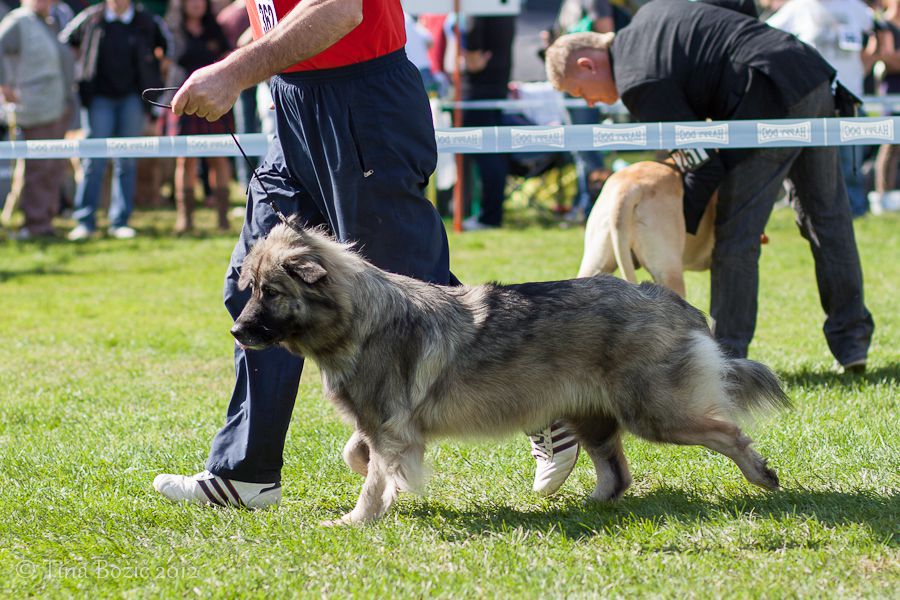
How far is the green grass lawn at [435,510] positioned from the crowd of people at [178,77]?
4.85 metres

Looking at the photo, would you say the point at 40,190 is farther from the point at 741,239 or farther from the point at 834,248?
the point at 834,248

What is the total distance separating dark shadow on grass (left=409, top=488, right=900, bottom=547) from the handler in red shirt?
530 millimetres

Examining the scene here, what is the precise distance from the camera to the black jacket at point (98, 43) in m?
10.8

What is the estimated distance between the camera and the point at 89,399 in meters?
5.48

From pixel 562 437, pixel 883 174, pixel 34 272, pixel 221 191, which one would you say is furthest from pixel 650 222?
pixel 883 174

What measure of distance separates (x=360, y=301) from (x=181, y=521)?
983 mm

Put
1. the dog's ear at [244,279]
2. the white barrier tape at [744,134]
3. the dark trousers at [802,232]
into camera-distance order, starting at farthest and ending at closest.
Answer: the dark trousers at [802,232] → the white barrier tape at [744,134] → the dog's ear at [244,279]

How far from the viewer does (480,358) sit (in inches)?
140

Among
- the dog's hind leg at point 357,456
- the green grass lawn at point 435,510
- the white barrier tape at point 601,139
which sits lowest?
the green grass lawn at point 435,510

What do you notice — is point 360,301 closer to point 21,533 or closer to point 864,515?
point 21,533

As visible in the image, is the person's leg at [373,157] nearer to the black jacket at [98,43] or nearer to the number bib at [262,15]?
the number bib at [262,15]

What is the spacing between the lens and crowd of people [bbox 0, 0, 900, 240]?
10.7 meters

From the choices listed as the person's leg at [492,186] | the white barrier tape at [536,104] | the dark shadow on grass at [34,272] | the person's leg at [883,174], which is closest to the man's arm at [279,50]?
the dark shadow on grass at [34,272]

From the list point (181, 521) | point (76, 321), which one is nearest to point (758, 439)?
point (181, 521)
